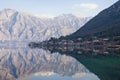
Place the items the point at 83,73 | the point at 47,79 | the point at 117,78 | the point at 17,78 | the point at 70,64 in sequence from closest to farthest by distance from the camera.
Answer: the point at 117,78, the point at 47,79, the point at 17,78, the point at 83,73, the point at 70,64

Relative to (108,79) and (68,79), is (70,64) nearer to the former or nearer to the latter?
(68,79)

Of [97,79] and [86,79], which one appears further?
[86,79]

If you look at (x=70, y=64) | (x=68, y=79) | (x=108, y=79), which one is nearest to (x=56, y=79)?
(x=68, y=79)

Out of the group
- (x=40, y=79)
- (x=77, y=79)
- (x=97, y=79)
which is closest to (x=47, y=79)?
(x=40, y=79)

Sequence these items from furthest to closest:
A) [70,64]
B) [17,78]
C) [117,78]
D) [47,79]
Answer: [70,64] → [17,78] → [47,79] → [117,78]

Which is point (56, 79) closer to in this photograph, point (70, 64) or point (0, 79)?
point (0, 79)

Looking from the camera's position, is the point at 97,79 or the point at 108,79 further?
the point at 97,79

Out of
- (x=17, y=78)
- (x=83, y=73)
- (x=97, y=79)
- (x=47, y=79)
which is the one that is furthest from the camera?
(x=83, y=73)

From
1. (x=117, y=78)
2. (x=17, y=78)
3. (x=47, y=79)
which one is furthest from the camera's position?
(x=17, y=78)
